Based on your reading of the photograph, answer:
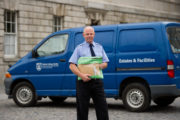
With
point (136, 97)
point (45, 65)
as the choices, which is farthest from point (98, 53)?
point (45, 65)

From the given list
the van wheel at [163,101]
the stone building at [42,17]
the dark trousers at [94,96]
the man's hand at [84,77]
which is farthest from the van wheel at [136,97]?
the stone building at [42,17]

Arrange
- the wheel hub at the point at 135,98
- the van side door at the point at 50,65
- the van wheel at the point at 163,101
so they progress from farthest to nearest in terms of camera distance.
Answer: the van wheel at the point at 163,101, the van side door at the point at 50,65, the wheel hub at the point at 135,98

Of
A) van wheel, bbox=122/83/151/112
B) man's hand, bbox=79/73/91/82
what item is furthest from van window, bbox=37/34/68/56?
man's hand, bbox=79/73/91/82

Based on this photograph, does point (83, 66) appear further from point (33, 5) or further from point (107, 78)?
point (33, 5)

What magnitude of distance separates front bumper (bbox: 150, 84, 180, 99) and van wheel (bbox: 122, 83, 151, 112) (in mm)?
178

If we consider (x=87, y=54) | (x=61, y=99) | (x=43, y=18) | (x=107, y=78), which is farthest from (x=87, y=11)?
(x=87, y=54)

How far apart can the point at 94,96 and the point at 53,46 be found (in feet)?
16.9

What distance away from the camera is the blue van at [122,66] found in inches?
389

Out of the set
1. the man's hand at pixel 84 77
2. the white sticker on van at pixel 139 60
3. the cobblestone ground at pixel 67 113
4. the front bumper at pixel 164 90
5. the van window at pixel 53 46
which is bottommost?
the cobblestone ground at pixel 67 113

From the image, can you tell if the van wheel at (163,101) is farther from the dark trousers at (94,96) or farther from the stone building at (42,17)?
the stone building at (42,17)

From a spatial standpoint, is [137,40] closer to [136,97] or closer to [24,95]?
[136,97]

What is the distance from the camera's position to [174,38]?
10172mm

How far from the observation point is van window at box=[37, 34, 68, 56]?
11.3 m

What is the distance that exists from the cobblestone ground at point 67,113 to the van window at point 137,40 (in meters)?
1.46
